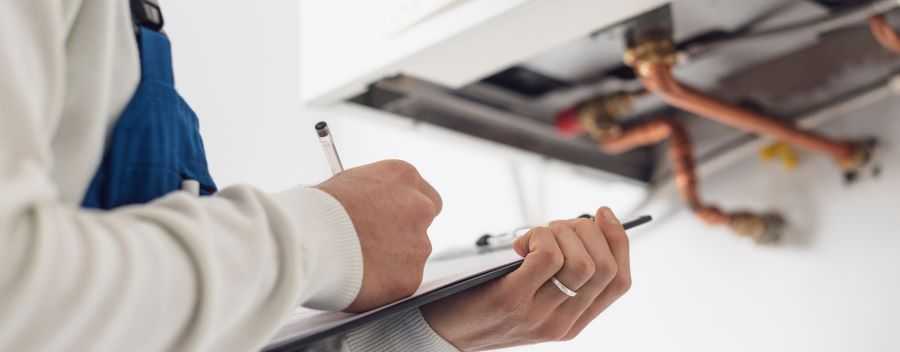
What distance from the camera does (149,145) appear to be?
0.41m

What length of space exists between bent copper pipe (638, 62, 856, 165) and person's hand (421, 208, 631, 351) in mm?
510

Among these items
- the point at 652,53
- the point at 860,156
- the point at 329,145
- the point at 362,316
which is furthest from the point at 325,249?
the point at 860,156

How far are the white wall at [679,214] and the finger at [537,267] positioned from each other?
2.00 feet

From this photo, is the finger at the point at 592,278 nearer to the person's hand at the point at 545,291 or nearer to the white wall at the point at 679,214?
the person's hand at the point at 545,291

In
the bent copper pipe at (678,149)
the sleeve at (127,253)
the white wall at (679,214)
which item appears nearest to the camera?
the sleeve at (127,253)

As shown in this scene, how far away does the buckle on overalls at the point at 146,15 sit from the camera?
45 centimetres

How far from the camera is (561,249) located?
0.50 m

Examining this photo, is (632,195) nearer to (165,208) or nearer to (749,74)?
(749,74)

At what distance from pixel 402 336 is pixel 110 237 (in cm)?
24

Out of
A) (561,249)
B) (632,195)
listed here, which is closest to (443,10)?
(561,249)

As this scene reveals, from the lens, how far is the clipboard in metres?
0.33

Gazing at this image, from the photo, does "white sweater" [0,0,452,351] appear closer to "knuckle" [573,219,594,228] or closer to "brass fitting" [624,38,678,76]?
"knuckle" [573,219,594,228]

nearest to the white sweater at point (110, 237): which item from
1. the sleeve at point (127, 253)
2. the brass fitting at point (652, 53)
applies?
the sleeve at point (127, 253)

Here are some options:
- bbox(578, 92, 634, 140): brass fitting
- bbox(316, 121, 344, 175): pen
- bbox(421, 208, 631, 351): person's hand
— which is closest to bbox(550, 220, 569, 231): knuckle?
bbox(421, 208, 631, 351): person's hand
